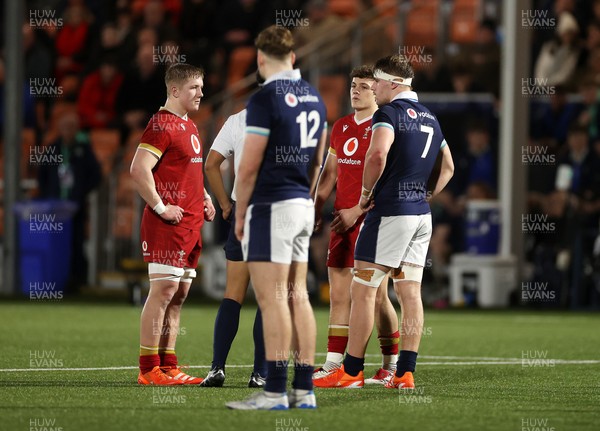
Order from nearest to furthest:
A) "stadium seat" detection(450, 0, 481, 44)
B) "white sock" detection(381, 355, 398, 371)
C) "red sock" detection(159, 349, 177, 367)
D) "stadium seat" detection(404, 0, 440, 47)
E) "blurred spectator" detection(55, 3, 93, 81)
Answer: "red sock" detection(159, 349, 177, 367), "white sock" detection(381, 355, 398, 371), "stadium seat" detection(404, 0, 440, 47), "stadium seat" detection(450, 0, 481, 44), "blurred spectator" detection(55, 3, 93, 81)

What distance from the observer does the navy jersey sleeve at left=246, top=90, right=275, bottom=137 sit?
311 inches

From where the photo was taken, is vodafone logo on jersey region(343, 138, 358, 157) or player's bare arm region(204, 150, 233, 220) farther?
vodafone logo on jersey region(343, 138, 358, 157)

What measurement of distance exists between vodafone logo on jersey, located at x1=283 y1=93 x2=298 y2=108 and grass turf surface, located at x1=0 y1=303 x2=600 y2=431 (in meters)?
1.83

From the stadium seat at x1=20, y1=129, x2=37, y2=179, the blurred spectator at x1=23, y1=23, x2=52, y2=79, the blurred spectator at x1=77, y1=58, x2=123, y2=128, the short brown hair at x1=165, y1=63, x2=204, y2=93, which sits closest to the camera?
the short brown hair at x1=165, y1=63, x2=204, y2=93

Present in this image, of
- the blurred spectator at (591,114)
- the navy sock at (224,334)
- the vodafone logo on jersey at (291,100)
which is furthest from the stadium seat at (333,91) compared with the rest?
the vodafone logo on jersey at (291,100)

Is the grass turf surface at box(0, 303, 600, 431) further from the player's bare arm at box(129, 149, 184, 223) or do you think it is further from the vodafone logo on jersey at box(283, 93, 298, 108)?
the vodafone logo on jersey at box(283, 93, 298, 108)

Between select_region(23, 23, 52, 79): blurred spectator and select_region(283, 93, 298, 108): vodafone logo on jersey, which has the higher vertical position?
select_region(23, 23, 52, 79): blurred spectator

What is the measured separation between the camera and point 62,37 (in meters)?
27.0

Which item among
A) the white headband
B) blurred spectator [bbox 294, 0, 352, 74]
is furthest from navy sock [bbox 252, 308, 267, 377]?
blurred spectator [bbox 294, 0, 352, 74]

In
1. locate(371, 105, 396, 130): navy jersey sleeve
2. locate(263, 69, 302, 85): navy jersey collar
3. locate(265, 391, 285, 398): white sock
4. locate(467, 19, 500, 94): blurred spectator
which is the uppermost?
locate(467, 19, 500, 94): blurred spectator

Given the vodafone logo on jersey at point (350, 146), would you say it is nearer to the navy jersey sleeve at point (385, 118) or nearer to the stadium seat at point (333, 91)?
the navy jersey sleeve at point (385, 118)

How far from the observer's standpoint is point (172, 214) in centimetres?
962

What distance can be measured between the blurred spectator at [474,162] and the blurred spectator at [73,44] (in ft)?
29.6

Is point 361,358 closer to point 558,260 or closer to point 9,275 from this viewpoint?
point 558,260
